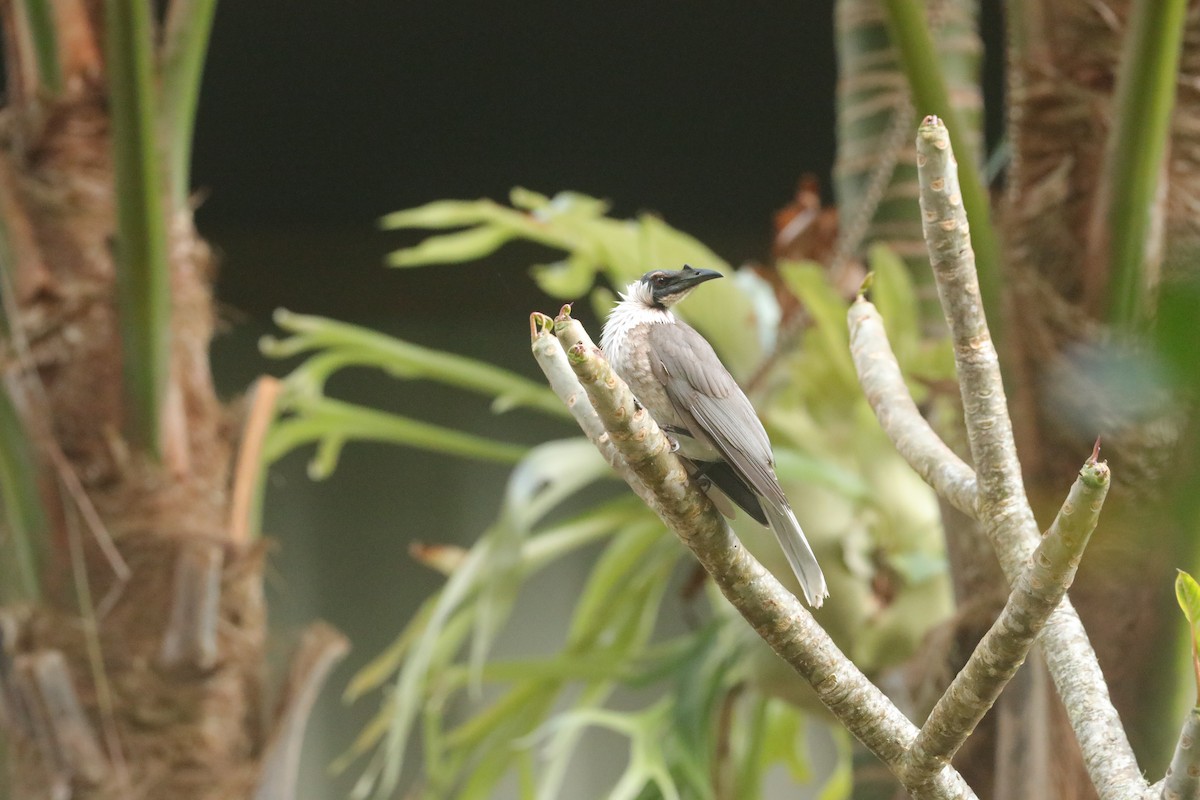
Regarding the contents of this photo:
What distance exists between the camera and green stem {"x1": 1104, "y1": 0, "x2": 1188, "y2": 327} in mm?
544

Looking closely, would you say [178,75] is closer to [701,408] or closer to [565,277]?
[565,277]

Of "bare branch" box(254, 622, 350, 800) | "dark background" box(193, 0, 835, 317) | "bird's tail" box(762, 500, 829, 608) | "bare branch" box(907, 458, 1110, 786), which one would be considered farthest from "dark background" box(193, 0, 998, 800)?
"bare branch" box(907, 458, 1110, 786)

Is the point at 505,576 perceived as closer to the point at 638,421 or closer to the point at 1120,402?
the point at 1120,402

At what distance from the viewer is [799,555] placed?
17.7 inches

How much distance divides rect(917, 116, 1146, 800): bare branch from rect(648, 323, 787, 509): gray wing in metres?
0.08

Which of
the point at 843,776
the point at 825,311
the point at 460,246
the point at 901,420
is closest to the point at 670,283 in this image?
the point at 901,420

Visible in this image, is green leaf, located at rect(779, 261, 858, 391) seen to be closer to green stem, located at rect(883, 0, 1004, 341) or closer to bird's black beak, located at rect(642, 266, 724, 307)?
green stem, located at rect(883, 0, 1004, 341)

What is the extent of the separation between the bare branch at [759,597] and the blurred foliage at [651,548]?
435 mm

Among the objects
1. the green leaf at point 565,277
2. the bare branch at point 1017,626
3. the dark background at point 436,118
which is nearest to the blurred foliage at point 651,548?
the green leaf at point 565,277

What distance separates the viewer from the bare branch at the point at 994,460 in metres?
0.34

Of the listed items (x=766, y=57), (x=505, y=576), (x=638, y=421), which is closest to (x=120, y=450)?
(x=505, y=576)

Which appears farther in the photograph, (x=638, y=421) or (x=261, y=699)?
(x=261, y=699)

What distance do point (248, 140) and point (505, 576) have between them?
576 mm

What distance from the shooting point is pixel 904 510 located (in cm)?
87
